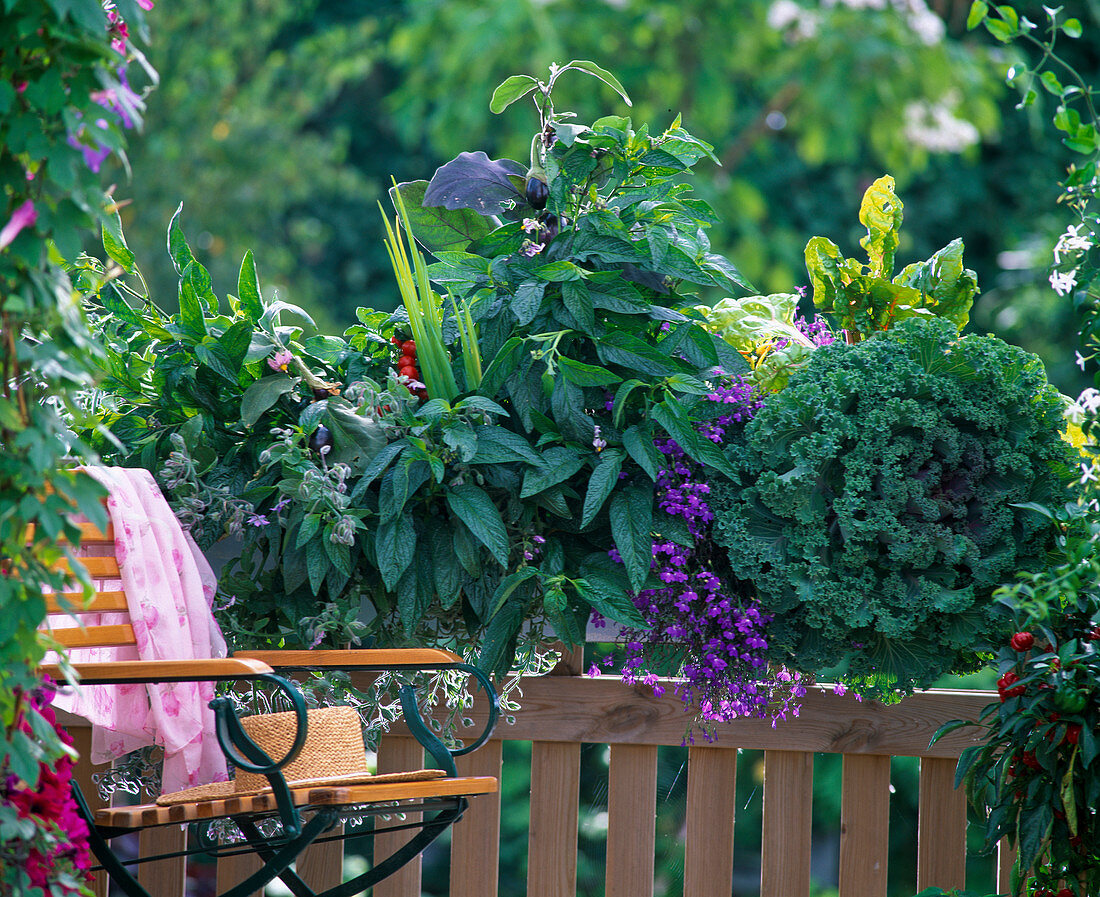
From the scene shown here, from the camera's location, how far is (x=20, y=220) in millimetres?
1001

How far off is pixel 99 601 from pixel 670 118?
4021 mm

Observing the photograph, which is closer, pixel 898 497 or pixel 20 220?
pixel 20 220

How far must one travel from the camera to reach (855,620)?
63.8 inches

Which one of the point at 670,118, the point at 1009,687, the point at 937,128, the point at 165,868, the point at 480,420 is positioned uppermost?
the point at 937,128

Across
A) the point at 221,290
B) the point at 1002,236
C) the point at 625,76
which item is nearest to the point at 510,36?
the point at 625,76

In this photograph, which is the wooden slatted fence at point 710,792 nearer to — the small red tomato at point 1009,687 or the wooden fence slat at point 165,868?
the wooden fence slat at point 165,868

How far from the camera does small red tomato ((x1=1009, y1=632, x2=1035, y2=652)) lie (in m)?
1.59

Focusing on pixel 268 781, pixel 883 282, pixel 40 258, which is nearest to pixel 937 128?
pixel 883 282

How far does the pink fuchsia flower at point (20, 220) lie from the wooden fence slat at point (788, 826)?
1.49 metres

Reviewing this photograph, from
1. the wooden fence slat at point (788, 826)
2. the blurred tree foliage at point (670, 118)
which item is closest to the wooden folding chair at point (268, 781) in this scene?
the wooden fence slat at point (788, 826)

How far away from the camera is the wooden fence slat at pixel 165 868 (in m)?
2.00

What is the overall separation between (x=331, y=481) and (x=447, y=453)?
0.19 metres

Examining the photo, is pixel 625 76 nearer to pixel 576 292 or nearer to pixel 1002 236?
pixel 1002 236

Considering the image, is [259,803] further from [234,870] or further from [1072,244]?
[1072,244]
